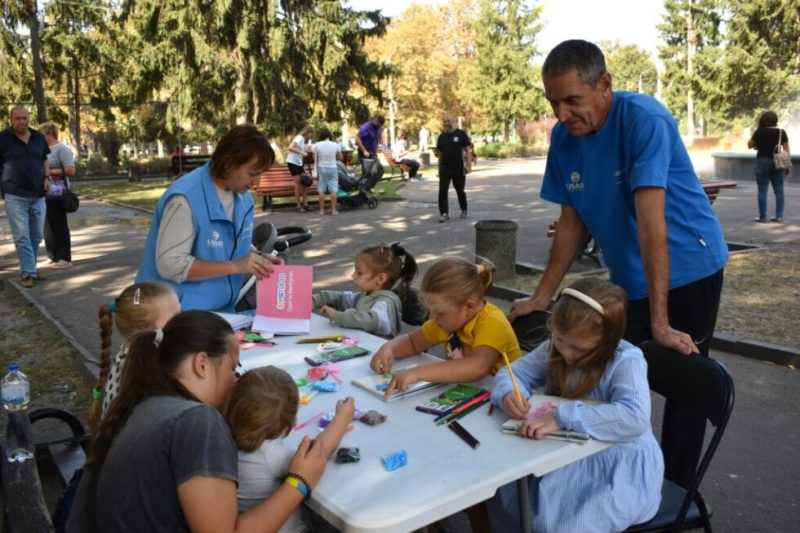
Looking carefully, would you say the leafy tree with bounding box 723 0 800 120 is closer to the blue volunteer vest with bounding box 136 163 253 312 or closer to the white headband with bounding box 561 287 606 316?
the blue volunteer vest with bounding box 136 163 253 312

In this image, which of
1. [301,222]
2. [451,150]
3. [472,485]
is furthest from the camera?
[301,222]

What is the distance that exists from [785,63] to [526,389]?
4422cm

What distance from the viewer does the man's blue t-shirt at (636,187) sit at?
261cm

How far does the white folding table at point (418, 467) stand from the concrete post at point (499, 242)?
5.49 meters

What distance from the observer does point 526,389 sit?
2.41 metres

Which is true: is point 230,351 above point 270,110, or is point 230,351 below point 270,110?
below

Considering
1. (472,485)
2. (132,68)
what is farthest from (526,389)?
(132,68)

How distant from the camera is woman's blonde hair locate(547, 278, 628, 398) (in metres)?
2.27

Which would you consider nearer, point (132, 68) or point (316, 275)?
point (316, 275)

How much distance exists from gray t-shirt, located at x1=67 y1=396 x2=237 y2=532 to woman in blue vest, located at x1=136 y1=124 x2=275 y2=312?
5.98ft

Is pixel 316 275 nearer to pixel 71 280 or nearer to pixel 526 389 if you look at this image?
pixel 71 280

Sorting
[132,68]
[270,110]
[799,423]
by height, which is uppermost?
[132,68]

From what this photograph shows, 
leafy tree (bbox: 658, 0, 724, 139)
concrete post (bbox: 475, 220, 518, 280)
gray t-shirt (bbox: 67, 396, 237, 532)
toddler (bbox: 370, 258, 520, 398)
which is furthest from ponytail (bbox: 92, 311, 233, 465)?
leafy tree (bbox: 658, 0, 724, 139)

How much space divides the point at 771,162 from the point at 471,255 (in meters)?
5.64
